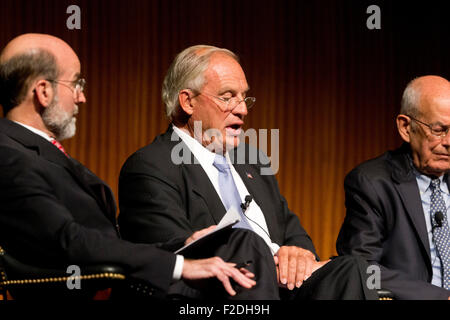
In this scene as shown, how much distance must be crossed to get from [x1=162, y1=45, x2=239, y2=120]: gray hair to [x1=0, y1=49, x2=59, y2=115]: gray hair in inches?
31.7

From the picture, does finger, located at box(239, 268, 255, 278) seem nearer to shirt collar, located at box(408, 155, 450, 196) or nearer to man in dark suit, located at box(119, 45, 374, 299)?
man in dark suit, located at box(119, 45, 374, 299)

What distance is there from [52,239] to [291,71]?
3050 mm

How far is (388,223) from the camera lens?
271 cm

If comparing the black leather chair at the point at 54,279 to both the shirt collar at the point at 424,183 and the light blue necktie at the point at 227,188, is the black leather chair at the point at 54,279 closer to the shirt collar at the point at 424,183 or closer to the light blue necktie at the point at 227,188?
the light blue necktie at the point at 227,188

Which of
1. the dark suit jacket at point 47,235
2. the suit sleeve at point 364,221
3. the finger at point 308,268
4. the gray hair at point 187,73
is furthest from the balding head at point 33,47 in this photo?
the suit sleeve at point 364,221

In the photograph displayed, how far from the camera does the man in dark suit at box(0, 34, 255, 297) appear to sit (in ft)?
5.71

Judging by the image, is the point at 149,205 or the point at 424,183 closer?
the point at 149,205

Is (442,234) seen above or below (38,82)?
below

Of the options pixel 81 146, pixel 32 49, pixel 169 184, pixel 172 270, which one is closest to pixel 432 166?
pixel 169 184

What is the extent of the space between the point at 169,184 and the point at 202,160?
0.95 ft

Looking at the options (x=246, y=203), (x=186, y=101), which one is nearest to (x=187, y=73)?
(x=186, y=101)

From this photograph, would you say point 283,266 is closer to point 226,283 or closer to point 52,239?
point 226,283

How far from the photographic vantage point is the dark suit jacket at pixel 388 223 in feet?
8.72

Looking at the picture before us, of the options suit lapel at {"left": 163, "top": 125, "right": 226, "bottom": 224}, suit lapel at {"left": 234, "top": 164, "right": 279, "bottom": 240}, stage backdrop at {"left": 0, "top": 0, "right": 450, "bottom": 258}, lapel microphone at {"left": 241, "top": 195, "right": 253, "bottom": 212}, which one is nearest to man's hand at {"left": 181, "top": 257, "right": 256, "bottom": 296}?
suit lapel at {"left": 163, "top": 125, "right": 226, "bottom": 224}
